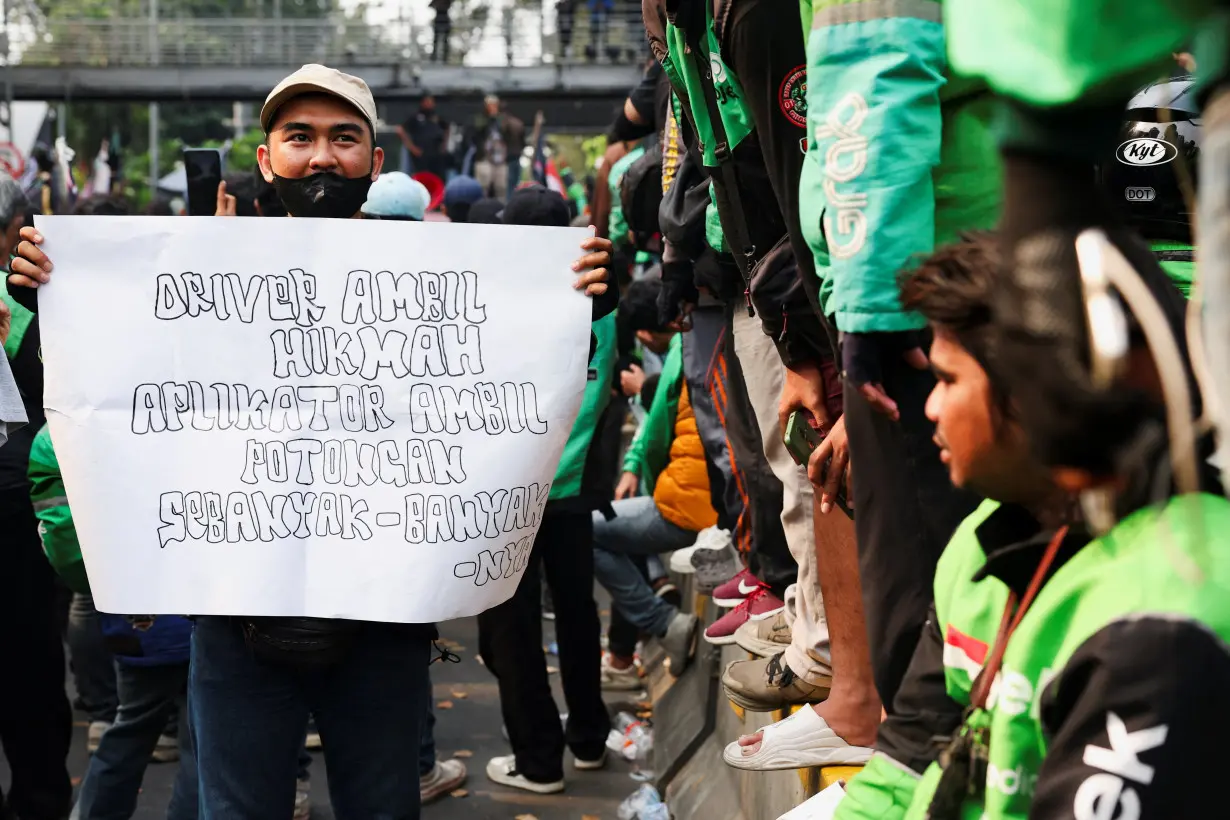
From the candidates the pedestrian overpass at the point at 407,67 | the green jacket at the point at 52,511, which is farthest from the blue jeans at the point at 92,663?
the pedestrian overpass at the point at 407,67

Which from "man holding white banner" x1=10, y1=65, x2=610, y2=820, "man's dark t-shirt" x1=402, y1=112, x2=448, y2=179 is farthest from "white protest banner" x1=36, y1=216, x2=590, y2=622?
"man's dark t-shirt" x1=402, y1=112, x2=448, y2=179

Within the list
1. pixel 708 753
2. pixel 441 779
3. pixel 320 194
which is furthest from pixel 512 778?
pixel 320 194

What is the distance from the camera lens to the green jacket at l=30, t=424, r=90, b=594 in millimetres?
4762

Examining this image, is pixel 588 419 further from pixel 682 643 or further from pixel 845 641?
pixel 845 641

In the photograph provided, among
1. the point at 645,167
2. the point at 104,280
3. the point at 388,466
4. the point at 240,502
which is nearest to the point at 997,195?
the point at 388,466

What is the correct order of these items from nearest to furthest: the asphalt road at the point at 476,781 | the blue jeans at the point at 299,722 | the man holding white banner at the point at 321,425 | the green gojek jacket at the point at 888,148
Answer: the green gojek jacket at the point at 888,148 → the blue jeans at the point at 299,722 → the man holding white banner at the point at 321,425 → the asphalt road at the point at 476,781

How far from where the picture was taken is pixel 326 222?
3.47 meters

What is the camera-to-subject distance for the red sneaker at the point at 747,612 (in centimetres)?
468

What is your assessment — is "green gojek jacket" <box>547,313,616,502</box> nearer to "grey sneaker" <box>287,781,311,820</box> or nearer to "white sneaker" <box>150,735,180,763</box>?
"grey sneaker" <box>287,781,311,820</box>

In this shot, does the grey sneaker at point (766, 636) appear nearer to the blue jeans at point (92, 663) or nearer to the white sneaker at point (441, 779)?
the white sneaker at point (441, 779)

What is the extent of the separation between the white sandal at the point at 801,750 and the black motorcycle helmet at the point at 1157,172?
133 cm

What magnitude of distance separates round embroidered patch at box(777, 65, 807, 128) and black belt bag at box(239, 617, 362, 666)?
4.89ft

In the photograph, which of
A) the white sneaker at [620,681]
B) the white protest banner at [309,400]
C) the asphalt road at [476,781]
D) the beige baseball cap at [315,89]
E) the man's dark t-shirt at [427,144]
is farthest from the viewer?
the man's dark t-shirt at [427,144]

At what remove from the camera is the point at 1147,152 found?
296 cm
